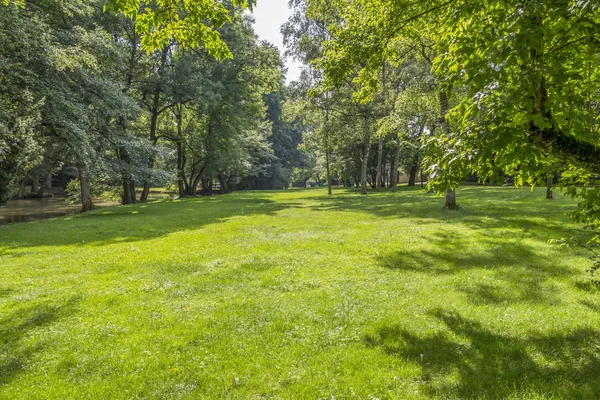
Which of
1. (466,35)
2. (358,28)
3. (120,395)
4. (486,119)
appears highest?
(358,28)

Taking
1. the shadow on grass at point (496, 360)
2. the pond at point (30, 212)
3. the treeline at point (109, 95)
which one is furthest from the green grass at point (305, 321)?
the pond at point (30, 212)

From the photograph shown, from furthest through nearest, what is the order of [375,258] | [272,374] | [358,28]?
[375,258] → [358,28] → [272,374]

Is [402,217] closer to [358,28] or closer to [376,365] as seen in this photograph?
[358,28]

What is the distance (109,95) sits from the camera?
20.7 m

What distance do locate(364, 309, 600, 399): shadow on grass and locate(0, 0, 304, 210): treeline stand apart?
640 cm

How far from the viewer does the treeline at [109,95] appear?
14.9 metres

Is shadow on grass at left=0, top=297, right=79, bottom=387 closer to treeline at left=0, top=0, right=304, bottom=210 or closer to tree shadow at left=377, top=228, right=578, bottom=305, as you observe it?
treeline at left=0, top=0, right=304, bottom=210

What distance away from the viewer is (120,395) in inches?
160

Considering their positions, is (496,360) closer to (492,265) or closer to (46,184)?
(492,265)

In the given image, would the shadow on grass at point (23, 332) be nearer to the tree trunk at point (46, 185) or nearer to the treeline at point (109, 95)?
the treeline at point (109, 95)

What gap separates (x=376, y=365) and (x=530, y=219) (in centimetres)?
1268

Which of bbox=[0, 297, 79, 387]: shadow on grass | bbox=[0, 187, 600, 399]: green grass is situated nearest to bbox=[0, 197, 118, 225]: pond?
bbox=[0, 187, 600, 399]: green grass

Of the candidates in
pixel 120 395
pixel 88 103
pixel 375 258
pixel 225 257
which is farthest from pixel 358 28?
pixel 88 103

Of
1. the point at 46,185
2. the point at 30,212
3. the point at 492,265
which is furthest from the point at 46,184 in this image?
the point at 492,265
